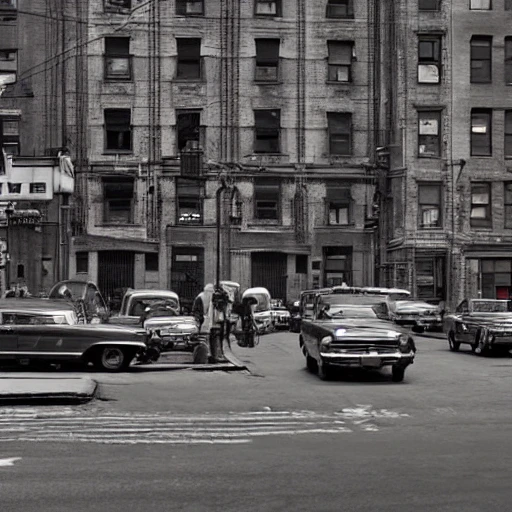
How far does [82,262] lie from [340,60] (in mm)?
15440

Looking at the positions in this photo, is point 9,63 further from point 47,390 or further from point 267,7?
point 47,390

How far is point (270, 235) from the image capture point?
152 ft

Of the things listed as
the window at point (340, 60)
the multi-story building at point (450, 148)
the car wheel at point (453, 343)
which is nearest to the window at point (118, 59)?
the window at point (340, 60)

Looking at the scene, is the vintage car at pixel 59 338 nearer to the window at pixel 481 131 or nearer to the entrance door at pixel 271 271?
the entrance door at pixel 271 271

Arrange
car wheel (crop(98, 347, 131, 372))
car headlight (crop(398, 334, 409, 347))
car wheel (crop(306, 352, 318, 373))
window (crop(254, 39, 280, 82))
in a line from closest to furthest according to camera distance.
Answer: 1. car headlight (crop(398, 334, 409, 347))
2. car wheel (crop(98, 347, 131, 372))
3. car wheel (crop(306, 352, 318, 373))
4. window (crop(254, 39, 280, 82))

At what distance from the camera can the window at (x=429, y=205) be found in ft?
152

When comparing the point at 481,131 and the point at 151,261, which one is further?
the point at 481,131

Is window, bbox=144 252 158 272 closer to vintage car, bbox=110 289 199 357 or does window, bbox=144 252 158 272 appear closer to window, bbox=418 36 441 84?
vintage car, bbox=110 289 199 357

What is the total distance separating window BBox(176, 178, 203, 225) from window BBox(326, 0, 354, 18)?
33.8 feet

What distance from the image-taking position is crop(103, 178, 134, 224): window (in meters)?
46.1

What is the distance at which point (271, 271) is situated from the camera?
46.6 metres

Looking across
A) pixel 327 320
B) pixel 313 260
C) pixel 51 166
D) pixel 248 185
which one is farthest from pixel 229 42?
pixel 327 320

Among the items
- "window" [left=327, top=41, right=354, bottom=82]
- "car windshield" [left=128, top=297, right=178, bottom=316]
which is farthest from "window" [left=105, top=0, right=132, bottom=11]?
"car windshield" [left=128, top=297, right=178, bottom=316]

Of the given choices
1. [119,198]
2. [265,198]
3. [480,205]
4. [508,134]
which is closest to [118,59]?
[119,198]
